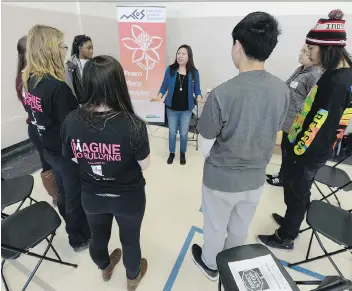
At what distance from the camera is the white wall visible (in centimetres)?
328

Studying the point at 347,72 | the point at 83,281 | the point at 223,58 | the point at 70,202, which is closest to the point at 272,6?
the point at 223,58

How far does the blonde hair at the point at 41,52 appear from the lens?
148 cm

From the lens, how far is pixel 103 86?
107 cm

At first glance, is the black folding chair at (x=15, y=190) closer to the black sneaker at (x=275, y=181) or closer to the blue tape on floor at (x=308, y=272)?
the blue tape on floor at (x=308, y=272)

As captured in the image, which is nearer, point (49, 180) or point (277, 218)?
point (49, 180)

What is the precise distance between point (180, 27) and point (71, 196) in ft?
10.8

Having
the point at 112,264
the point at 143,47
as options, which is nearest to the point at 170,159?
the point at 112,264

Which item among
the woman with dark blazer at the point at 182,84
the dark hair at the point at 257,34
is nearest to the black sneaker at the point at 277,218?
the woman with dark blazer at the point at 182,84

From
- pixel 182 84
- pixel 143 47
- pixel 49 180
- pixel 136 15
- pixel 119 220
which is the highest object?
pixel 136 15

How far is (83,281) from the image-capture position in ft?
5.95

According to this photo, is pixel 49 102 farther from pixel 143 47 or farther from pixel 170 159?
pixel 143 47

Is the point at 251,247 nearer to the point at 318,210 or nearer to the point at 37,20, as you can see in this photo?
the point at 318,210

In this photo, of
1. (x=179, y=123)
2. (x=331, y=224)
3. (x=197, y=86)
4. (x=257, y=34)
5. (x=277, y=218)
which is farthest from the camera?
(x=179, y=123)

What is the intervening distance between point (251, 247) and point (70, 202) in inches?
50.8
